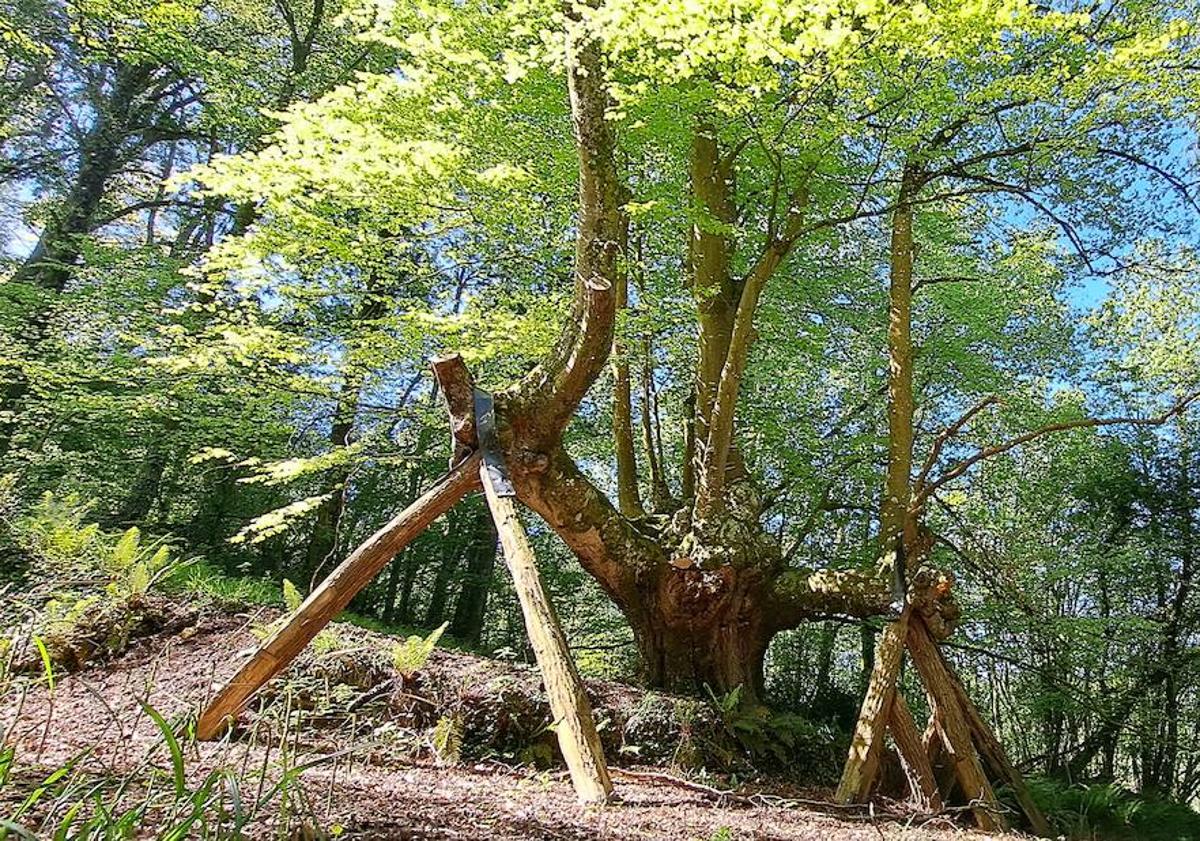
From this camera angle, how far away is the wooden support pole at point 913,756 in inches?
198

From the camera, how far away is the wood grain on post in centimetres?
330

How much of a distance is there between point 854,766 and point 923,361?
5469mm

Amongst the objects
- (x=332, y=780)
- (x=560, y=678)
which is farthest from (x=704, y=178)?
(x=332, y=780)

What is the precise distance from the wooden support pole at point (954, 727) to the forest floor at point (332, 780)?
0.26 metres

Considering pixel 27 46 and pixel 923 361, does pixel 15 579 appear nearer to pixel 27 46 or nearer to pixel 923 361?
pixel 27 46

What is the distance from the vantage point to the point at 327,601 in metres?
4.05

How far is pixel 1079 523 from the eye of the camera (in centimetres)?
1045

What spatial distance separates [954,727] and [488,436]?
3.80m

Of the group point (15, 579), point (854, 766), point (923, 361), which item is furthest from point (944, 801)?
point (15, 579)

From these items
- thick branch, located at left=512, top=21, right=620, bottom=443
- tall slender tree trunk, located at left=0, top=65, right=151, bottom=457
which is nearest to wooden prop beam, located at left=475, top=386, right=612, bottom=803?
thick branch, located at left=512, top=21, right=620, bottom=443

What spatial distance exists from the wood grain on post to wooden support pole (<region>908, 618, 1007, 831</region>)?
2.82 metres

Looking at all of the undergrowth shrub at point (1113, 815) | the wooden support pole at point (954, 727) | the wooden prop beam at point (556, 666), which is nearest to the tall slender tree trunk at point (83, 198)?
the wooden prop beam at point (556, 666)

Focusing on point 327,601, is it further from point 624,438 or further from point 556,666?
point 624,438

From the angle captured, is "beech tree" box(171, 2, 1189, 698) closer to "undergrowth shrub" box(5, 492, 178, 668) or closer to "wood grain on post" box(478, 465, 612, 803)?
"wood grain on post" box(478, 465, 612, 803)
